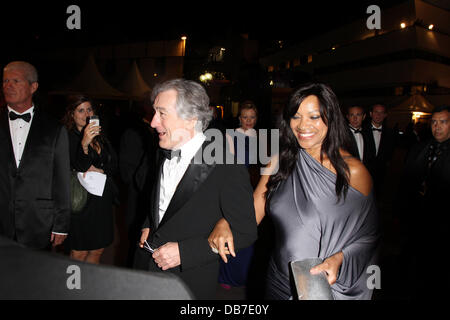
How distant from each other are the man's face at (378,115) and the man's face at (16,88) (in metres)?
5.62

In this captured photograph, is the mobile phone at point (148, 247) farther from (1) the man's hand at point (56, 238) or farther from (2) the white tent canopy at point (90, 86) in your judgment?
(2) the white tent canopy at point (90, 86)

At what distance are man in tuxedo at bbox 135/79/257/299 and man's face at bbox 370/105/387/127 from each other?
4958 millimetres

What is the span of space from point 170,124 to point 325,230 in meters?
1.12

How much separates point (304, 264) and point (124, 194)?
6381 millimetres

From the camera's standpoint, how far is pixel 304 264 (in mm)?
944

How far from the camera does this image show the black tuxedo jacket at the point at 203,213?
1.58m

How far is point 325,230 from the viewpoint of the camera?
69.2 inches

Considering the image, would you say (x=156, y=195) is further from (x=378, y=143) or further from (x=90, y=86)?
(x=90, y=86)

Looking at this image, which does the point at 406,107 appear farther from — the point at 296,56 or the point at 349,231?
the point at 296,56

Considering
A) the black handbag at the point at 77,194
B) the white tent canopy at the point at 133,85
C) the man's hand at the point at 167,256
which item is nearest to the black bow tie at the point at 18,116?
the black handbag at the point at 77,194

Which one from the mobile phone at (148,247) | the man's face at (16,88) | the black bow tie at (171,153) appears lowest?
the mobile phone at (148,247)

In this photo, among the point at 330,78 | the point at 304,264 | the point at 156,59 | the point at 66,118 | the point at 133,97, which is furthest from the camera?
the point at 330,78

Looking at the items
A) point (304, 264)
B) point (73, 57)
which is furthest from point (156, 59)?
point (304, 264)

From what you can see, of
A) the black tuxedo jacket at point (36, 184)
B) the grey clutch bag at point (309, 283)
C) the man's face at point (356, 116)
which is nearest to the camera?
the grey clutch bag at point (309, 283)
